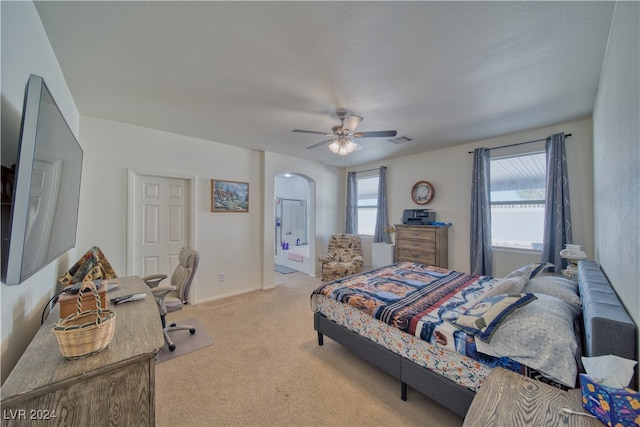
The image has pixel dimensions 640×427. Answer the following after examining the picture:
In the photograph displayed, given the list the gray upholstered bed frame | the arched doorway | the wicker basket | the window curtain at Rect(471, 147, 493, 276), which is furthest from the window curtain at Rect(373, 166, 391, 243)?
the wicker basket

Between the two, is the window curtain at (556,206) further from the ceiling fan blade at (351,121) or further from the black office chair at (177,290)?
the black office chair at (177,290)

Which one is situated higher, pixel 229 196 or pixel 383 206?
pixel 229 196

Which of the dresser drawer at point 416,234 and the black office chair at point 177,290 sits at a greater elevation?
the dresser drawer at point 416,234

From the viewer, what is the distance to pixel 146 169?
3328mm

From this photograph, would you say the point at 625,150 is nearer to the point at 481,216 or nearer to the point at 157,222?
the point at 481,216

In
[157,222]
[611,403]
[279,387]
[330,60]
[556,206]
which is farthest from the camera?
[157,222]

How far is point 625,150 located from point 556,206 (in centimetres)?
238

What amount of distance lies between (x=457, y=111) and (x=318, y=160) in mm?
3028

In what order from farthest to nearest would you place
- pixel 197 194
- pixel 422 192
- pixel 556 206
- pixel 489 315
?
A: pixel 422 192 → pixel 197 194 → pixel 556 206 → pixel 489 315

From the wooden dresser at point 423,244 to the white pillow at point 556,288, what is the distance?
71.0 inches

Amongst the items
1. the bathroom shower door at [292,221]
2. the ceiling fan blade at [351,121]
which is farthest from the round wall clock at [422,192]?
the bathroom shower door at [292,221]

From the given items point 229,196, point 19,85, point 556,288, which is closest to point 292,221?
point 229,196

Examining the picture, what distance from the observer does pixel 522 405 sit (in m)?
1.04

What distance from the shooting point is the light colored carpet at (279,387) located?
1.70 metres
